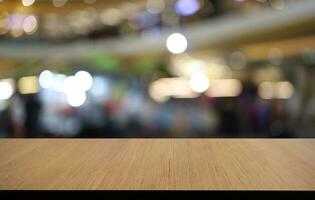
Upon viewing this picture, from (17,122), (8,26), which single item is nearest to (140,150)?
(17,122)

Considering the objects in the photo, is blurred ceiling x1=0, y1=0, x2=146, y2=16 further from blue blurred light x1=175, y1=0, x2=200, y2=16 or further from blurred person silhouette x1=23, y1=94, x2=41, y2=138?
blurred person silhouette x1=23, y1=94, x2=41, y2=138

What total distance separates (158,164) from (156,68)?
141 inches

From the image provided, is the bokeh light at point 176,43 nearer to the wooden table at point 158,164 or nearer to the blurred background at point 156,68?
→ the blurred background at point 156,68

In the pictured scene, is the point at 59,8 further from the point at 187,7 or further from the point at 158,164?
the point at 158,164

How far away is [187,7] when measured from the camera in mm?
3898

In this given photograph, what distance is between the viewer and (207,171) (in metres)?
0.40

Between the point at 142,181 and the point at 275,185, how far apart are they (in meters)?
0.11

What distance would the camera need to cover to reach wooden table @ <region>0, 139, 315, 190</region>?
354mm

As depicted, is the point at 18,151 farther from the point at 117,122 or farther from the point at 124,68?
the point at 124,68

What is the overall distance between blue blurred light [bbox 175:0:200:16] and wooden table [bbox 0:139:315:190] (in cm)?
338

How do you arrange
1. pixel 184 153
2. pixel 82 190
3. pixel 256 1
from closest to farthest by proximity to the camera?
pixel 82 190 → pixel 184 153 → pixel 256 1

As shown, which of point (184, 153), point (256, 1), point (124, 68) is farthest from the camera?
point (124, 68)

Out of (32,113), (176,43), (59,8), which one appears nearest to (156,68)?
(176,43)

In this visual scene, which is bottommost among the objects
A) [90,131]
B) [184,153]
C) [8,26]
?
[90,131]
